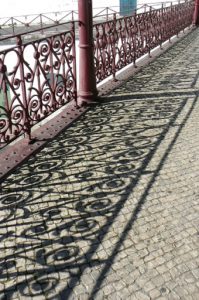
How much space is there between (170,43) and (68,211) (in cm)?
1040

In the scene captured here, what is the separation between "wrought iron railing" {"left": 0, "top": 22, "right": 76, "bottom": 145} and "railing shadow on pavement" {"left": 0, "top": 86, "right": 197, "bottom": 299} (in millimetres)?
452

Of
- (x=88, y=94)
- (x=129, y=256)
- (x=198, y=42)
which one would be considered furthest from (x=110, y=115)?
(x=198, y=42)

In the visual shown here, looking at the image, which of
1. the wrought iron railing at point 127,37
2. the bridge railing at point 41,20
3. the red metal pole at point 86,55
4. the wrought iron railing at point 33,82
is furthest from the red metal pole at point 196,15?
the wrought iron railing at point 33,82

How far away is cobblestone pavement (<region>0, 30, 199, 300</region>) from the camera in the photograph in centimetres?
260

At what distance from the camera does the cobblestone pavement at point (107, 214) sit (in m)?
2.60

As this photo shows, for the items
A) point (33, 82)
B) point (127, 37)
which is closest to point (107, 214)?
point (33, 82)

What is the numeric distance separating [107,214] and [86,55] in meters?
3.38

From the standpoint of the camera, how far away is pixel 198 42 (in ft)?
42.4

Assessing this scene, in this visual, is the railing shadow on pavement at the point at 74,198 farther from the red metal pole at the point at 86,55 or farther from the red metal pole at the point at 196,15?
the red metal pole at the point at 196,15

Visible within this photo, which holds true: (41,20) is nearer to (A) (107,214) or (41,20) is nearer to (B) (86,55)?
(B) (86,55)

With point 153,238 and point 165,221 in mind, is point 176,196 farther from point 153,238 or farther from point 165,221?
point 153,238

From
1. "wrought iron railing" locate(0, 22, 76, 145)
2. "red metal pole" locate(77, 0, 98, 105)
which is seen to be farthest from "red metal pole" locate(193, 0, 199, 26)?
"wrought iron railing" locate(0, 22, 76, 145)

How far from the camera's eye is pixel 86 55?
5957mm

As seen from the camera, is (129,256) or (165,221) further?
(165,221)
